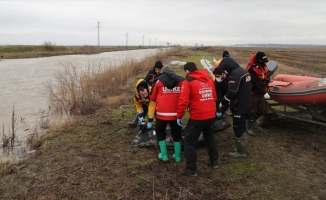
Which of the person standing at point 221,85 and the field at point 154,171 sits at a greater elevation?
the person standing at point 221,85

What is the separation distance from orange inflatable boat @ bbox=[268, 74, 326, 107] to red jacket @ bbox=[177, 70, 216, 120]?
2632 millimetres

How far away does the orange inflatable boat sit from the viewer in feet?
17.7

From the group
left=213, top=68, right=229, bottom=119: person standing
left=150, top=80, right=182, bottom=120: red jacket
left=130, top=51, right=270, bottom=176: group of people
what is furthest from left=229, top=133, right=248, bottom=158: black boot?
left=150, top=80, right=182, bottom=120: red jacket

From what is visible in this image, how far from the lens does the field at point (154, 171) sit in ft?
12.6

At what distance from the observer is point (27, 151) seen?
5.79 m

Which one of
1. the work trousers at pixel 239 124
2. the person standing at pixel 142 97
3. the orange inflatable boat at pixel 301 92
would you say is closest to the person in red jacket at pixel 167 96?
the person standing at pixel 142 97

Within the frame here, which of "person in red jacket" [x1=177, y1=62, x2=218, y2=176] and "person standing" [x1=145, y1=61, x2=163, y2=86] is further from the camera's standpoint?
"person standing" [x1=145, y1=61, x2=163, y2=86]

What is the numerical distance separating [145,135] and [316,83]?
3541mm

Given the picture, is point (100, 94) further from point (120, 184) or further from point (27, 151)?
point (120, 184)

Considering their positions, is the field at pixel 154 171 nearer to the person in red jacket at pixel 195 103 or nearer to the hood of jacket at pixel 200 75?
the person in red jacket at pixel 195 103

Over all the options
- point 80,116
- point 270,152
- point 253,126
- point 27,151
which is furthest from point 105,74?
point 270,152

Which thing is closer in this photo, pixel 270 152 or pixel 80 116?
pixel 270 152

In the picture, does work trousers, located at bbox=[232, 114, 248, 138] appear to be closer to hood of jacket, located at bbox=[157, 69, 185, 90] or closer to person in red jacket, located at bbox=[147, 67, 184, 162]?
person in red jacket, located at bbox=[147, 67, 184, 162]

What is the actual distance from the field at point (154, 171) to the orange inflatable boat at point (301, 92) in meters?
0.81
